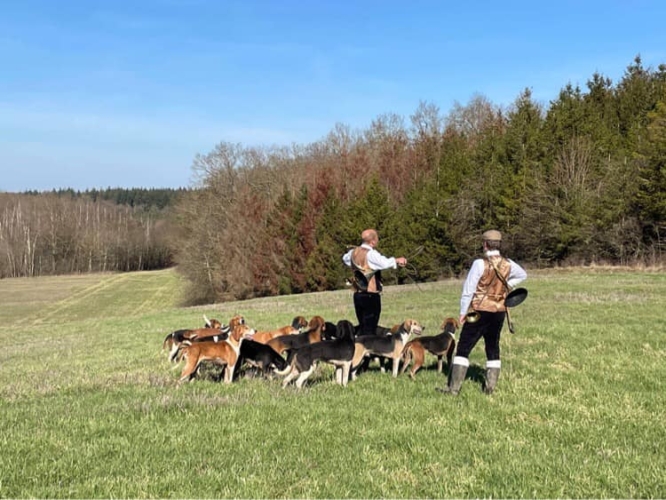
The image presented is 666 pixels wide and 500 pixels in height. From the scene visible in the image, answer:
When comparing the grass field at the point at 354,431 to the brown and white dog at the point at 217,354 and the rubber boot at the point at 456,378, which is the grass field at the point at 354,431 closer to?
the rubber boot at the point at 456,378

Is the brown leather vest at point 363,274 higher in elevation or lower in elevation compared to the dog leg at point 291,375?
higher

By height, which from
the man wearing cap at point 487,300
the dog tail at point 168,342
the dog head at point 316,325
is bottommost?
the dog tail at point 168,342

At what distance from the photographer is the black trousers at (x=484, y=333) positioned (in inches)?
294

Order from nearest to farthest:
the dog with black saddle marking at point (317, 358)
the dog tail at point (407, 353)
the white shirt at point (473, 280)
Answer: the white shirt at point (473, 280) → the dog with black saddle marking at point (317, 358) → the dog tail at point (407, 353)

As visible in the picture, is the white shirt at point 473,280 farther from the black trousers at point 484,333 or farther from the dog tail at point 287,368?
the dog tail at point 287,368

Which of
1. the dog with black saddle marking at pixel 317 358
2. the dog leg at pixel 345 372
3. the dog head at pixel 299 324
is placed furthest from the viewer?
the dog head at pixel 299 324

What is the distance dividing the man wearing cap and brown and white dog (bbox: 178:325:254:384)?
142 inches

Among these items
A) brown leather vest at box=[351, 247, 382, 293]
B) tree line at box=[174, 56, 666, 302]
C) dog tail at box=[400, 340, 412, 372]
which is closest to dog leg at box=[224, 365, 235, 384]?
brown leather vest at box=[351, 247, 382, 293]

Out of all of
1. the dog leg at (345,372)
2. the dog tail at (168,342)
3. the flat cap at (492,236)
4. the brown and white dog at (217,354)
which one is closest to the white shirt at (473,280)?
the flat cap at (492,236)

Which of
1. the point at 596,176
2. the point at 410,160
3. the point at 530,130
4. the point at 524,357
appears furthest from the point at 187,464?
the point at 410,160

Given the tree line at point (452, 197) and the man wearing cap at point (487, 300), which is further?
the tree line at point (452, 197)

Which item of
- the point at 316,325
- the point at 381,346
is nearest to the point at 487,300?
the point at 381,346

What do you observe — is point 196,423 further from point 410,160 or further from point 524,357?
point 410,160

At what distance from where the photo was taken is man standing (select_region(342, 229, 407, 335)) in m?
9.16
